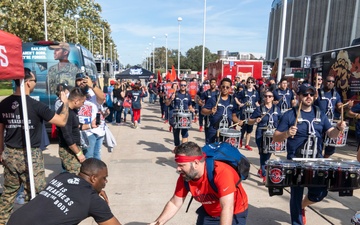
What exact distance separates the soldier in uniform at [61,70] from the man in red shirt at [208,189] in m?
7.13

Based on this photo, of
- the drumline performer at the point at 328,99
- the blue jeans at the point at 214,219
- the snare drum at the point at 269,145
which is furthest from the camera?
the drumline performer at the point at 328,99

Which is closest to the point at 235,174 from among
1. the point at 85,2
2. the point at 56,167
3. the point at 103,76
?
the point at 56,167

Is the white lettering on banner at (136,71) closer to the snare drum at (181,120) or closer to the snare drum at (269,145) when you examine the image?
the snare drum at (181,120)

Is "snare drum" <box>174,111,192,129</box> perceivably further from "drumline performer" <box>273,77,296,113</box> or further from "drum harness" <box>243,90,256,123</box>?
"drumline performer" <box>273,77,296,113</box>

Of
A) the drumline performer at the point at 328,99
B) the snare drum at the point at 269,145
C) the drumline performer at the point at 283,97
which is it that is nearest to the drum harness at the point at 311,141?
the snare drum at the point at 269,145

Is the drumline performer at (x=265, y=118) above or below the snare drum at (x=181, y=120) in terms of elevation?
above

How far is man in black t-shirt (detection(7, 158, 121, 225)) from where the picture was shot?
221cm

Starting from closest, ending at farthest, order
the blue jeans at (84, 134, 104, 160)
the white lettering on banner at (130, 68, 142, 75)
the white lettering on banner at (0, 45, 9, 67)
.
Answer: the white lettering on banner at (0, 45, 9, 67) → the blue jeans at (84, 134, 104, 160) → the white lettering on banner at (130, 68, 142, 75)

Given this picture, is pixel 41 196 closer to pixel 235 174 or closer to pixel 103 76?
pixel 235 174

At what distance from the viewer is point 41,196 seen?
91.8 inches

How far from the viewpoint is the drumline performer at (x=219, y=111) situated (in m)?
6.24

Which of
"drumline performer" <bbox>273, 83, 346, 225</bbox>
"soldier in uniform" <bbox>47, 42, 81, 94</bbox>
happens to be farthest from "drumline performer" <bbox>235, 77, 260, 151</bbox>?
"drumline performer" <bbox>273, 83, 346, 225</bbox>

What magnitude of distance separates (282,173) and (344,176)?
666 mm

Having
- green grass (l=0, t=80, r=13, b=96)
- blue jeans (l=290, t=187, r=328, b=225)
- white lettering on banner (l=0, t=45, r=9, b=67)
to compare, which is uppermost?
white lettering on banner (l=0, t=45, r=9, b=67)
